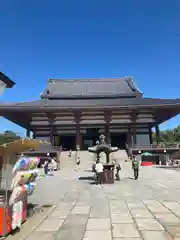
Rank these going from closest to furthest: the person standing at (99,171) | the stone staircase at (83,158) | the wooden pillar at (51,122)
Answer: the person standing at (99,171) → the stone staircase at (83,158) → the wooden pillar at (51,122)

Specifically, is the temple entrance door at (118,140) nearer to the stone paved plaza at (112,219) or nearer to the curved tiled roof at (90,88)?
the curved tiled roof at (90,88)

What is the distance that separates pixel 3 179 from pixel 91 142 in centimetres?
3965

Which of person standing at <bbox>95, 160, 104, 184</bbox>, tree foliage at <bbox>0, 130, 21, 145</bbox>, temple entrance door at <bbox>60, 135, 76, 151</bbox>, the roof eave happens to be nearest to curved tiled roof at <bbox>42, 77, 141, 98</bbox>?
temple entrance door at <bbox>60, 135, 76, 151</bbox>

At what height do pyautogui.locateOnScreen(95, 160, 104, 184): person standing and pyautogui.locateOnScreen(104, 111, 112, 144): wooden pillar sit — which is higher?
pyautogui.locateOnScreen(104, 111, 112, 144): wooden pillar

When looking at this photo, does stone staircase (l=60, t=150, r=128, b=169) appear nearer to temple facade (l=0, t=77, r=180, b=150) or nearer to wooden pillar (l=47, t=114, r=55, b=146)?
temple facade (l=0, t=77, r=180, b=150)

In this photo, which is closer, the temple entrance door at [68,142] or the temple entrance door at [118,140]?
the temple entrance door at [118,140]

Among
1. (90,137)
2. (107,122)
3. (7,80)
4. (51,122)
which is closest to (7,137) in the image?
(7,80)

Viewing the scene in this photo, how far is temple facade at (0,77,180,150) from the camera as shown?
38.8 meters

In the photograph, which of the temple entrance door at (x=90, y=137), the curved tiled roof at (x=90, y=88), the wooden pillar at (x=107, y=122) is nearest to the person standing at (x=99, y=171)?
the wooden pillar at (x=107, y=122)

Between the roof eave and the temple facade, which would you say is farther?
the temple facade

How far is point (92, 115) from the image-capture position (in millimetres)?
43156

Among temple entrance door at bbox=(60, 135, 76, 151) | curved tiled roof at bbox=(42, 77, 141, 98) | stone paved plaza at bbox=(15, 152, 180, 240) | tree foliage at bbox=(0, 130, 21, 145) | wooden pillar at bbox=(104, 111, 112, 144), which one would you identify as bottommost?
stone paved plaza at bbox=(15, 152, 180, 240)

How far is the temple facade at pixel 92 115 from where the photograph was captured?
38.8 meters

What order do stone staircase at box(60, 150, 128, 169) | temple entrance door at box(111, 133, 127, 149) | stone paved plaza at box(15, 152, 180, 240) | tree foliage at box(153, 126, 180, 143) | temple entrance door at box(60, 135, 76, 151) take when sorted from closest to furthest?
stone paved plaza at box(15, 152, 180, 240), stone staircase at box(60, 150, 128, 169), temple entrance door at box(111, 133, 127, 149), temple entrance door at box(60, 135, 76, 151), tree foliage at box(153, 126, 180, 143)
